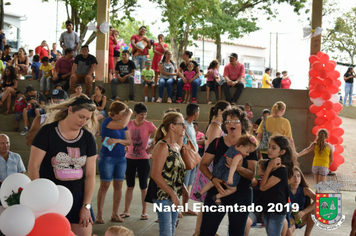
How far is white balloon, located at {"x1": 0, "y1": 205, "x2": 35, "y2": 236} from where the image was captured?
118 inches

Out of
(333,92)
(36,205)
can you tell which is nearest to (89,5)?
(333,92)

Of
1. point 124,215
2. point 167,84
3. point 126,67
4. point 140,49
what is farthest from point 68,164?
point 140,49

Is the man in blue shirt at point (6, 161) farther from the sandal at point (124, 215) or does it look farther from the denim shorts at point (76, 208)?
the denim shorts at point (76, 208)

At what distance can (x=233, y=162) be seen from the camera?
389 cm

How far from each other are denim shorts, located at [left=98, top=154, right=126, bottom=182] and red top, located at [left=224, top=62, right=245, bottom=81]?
6.03 metres

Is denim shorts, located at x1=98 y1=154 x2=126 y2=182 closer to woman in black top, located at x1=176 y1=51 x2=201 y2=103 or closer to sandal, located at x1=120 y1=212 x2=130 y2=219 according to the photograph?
sandal, located at x1=120 y1=212 x2=130 y2=219

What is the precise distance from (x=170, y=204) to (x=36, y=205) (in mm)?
1348

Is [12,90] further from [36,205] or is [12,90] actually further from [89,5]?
[36,205]

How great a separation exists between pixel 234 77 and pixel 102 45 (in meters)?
3.77

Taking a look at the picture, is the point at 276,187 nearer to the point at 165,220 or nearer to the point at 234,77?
the point at 165,220

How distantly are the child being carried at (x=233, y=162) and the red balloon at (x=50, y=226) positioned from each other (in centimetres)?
138

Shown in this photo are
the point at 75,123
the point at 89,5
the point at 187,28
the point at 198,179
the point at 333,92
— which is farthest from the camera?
the point at 187,28

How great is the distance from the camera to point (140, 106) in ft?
21.1

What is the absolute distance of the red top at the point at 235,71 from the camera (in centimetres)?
1162
